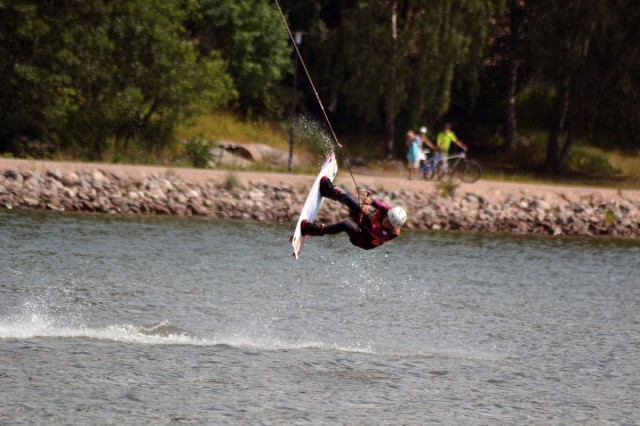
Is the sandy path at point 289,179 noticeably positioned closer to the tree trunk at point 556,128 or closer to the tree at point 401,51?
the tree trunk at point 556,128

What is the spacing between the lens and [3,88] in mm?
39062

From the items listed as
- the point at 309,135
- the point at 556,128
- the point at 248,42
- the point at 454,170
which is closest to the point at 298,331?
the point at 454,170

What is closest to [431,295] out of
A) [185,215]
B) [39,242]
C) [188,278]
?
[188,278]

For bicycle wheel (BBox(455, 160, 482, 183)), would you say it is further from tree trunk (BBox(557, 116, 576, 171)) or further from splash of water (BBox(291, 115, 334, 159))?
tree trunk (BBox(557, 116, 576, 171))

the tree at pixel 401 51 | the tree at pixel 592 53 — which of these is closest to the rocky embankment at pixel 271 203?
the tree at pixel 592 53

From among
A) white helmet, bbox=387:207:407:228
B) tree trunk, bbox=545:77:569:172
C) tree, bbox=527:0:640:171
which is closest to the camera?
white helmet, bbox=387:207:407:228

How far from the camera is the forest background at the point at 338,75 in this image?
3931 centimetres

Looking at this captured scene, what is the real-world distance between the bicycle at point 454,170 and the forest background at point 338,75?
270 inches

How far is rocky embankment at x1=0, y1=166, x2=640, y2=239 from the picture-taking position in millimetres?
35406

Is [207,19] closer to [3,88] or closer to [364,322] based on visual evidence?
[3,88]

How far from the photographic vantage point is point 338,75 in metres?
50.8

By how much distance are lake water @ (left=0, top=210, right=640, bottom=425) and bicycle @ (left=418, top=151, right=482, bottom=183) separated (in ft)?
17.7

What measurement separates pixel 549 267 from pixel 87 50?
17828mm

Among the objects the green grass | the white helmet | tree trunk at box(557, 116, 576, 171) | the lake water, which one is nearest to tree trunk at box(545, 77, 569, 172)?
tree trunk at box(557, 116, 576, 171)
